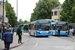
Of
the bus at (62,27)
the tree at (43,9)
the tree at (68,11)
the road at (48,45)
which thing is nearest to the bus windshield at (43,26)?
the bus at (62,27)

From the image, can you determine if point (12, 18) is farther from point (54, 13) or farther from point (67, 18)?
point (67, 18)

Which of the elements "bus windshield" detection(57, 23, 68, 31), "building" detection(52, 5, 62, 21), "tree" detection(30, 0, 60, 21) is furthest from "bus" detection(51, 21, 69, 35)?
"tree" detection(30, 0, 60, 21)

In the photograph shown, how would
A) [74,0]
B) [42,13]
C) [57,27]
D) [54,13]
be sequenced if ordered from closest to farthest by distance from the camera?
[57,27]
[74,0]
[54,13]
[42,13]

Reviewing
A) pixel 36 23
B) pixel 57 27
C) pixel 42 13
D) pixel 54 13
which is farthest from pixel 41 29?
pixel 42 13

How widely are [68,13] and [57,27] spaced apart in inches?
321

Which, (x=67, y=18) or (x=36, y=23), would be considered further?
(x=67, y=18)

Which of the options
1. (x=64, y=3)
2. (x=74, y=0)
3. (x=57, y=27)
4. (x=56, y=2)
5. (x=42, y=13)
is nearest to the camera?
(x=57, y=27)

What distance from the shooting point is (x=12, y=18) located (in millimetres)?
74250

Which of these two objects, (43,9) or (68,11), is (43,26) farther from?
(43,9)

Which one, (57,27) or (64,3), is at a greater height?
(64,3)

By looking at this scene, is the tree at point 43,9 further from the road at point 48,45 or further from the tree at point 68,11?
the road at point 48,45

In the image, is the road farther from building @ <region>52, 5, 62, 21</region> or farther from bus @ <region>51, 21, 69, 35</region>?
building @ <region>52, 5, 62, 21</region>

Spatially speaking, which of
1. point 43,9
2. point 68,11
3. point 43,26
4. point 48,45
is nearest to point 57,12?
point 43,9

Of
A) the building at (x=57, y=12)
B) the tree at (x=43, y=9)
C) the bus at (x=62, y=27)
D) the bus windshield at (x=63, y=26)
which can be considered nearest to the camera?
the bus at (x=62, y=27)
